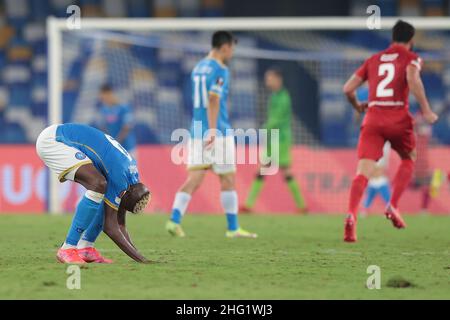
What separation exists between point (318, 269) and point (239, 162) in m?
7.92

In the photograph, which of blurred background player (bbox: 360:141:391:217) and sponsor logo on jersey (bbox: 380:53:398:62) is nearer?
sponsor logo on jersey (bbox: 380:53:398:62)

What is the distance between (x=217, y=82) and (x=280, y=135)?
5265 mm

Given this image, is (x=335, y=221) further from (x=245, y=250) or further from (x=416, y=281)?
(x=416, y=281)

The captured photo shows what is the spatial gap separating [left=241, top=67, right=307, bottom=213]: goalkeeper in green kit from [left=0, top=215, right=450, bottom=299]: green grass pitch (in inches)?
107

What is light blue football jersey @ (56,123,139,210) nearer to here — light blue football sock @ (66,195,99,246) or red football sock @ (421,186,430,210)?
light blue football sock @ (66,195,99,246)

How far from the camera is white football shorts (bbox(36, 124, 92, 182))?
6715mm

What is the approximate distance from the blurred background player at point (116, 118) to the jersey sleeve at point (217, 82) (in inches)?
179

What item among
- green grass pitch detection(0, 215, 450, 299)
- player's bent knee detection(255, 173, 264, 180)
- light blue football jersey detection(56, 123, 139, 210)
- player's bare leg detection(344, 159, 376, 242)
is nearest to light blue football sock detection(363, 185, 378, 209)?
player's bent knee detection(255, 173, 264, 180)

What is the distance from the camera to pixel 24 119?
762 inches

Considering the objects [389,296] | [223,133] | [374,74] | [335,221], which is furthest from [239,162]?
[389,296]

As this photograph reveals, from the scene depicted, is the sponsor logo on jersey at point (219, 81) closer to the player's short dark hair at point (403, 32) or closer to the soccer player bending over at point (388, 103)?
the soccer player bending over at point (388, 103)

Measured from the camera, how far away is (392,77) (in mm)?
8844

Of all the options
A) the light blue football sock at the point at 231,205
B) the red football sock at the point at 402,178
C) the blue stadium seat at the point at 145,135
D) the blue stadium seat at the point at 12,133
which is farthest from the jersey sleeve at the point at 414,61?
the blue stadium seat at the point at 12,133

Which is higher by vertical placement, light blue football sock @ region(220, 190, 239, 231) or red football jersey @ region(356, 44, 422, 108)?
red football jersey @ region(356, 44, 422, 108)
